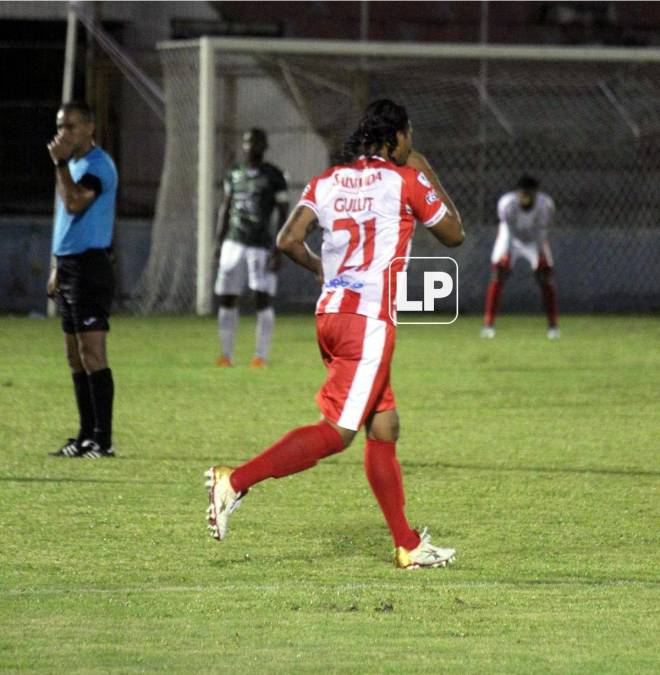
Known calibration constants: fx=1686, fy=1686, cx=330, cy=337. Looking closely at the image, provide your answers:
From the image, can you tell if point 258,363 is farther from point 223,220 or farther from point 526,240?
point 526,240

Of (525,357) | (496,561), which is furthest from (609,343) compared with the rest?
(496,561)

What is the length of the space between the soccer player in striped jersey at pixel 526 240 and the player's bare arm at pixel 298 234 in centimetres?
1332

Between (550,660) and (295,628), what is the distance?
890 millimetres

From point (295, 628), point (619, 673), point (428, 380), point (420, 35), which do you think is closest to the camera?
point (619, 673)

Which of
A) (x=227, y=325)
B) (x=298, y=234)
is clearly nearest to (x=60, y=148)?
(x=298, y=234)

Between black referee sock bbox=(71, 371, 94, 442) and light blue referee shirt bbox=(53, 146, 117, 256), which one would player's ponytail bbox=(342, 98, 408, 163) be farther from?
black referee sock bbox=(71, 371, 94, 442)

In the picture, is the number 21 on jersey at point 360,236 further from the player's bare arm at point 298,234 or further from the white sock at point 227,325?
the white sock at point 227,325

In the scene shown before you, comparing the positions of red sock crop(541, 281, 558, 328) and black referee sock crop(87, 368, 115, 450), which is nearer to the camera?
black referee sock crop(87, 368, 115, 450)

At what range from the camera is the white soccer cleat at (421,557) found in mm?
6746

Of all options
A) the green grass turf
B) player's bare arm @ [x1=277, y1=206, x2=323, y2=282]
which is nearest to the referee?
the green grass turf

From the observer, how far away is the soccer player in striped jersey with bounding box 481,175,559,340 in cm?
2023

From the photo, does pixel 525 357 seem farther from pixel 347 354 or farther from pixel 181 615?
pixel 181 615

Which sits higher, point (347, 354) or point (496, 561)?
point (347, 354)

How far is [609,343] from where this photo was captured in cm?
1977
